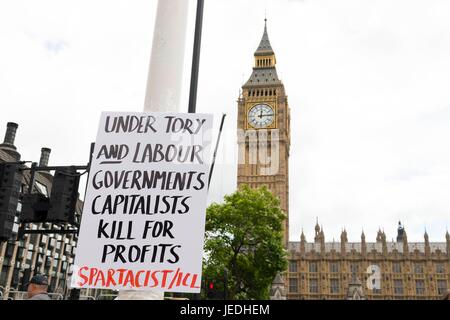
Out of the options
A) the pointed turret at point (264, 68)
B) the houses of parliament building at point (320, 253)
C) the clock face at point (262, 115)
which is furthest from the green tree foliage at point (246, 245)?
the pointed turret at point (264, 68)

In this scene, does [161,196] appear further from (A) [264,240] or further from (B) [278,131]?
(B) [278,131]

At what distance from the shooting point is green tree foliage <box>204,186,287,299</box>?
1335 inches

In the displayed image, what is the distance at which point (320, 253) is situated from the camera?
97750mm

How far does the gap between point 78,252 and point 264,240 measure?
101 ft

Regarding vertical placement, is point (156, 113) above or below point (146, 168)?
above

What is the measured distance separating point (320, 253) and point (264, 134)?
31720mm

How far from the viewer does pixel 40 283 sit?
5473 millimetres

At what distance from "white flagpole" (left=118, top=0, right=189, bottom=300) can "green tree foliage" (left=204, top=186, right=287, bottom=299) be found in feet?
91.4

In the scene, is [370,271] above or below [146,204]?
above

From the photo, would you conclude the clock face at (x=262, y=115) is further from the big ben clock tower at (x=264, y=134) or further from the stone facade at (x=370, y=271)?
the stone facade at (x=370, y=271)

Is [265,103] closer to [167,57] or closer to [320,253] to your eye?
[320,253]

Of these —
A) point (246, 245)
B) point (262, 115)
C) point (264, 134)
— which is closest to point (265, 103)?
point (262, 115)

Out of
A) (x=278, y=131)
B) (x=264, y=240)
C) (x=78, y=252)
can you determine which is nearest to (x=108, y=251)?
(x=78, y=252)

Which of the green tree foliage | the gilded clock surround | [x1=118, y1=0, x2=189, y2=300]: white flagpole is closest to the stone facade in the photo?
the gilded clock surround
